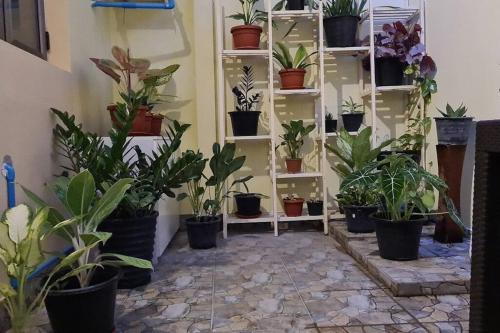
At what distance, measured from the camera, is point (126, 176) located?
1824mm

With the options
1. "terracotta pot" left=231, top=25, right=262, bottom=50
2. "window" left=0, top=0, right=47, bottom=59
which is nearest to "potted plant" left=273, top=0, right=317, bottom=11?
"terracotta pot" left=231, top=25, right=262, bottom=50

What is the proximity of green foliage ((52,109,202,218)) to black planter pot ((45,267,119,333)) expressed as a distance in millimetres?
503

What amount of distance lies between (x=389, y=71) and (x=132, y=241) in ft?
6.85

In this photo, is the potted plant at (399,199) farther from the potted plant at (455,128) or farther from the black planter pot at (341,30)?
the black planter pot at (341,30)

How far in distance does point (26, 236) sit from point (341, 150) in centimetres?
199

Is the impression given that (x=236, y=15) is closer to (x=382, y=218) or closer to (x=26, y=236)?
(x=382, y=218)

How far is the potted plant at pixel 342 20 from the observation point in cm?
283

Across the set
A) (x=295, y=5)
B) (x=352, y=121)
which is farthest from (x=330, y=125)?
(x=295, y=5)

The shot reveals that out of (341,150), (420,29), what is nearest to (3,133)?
(341,150)

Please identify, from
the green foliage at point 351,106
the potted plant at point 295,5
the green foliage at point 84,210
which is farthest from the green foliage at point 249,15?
the green foliage at point 84,210

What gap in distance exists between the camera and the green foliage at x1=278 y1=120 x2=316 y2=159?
9.28 ft

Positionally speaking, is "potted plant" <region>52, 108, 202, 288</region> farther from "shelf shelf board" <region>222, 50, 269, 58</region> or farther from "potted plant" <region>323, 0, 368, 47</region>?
"potted plant" <region>323, 0, 368, 47</region>

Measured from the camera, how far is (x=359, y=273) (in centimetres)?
201

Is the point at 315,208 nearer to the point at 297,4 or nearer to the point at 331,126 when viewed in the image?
the point at 331,126
